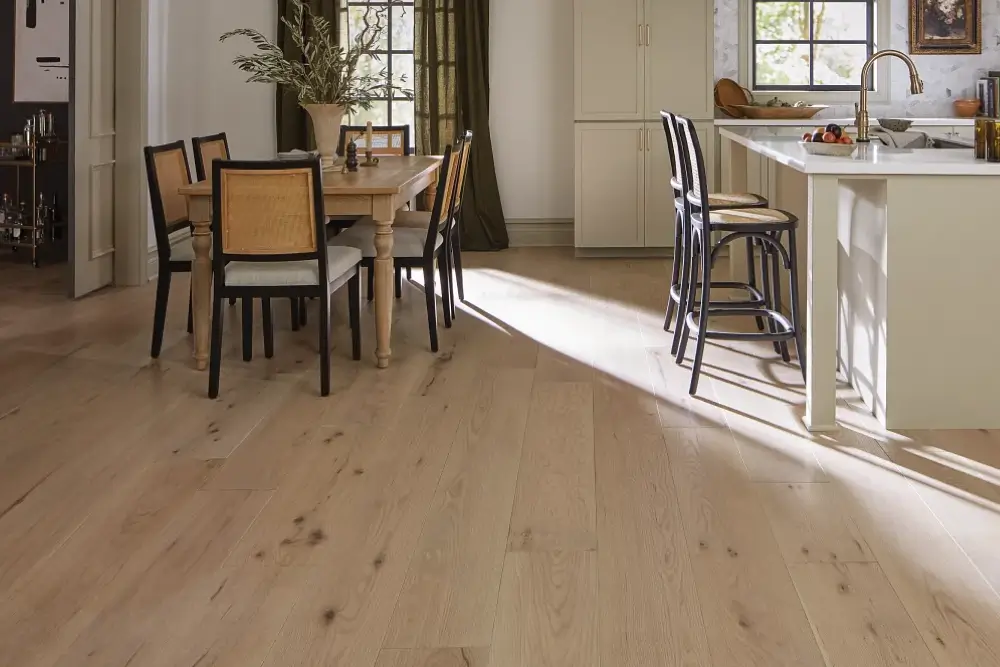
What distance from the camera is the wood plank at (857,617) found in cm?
220

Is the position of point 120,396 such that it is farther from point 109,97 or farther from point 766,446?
point 109,97

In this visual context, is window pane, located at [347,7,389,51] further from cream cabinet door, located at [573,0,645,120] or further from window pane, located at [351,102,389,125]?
cream cabinet door, located at [573,0,645,120]

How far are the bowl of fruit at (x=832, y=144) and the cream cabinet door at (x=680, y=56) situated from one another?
3.47 metres

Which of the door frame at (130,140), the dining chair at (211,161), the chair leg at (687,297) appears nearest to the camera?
the chair leg at (687,297)

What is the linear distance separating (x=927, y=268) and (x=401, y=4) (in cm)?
542

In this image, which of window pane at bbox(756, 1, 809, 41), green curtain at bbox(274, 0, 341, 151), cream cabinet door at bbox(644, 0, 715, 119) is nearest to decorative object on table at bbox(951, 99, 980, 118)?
window pane at bbox(756, 1, 809, 41)

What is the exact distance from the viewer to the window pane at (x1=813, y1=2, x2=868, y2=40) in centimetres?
792

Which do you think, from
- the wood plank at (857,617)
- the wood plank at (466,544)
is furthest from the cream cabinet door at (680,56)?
the wood plank at (857,617)

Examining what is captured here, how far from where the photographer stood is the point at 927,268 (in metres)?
3.58

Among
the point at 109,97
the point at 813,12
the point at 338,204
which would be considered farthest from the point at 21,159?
the point at 813,12

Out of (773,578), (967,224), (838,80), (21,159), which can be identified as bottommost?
(773,578)

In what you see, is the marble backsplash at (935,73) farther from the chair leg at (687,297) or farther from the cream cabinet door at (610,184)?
the chair leg at (687,297)

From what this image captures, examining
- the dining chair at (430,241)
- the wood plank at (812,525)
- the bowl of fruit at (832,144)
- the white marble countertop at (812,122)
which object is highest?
the white marble countertop at (812,122)

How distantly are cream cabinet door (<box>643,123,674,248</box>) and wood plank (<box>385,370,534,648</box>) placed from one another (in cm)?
389
